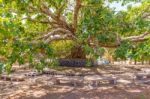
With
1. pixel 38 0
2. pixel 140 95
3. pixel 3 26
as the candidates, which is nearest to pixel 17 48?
pixel 3 26

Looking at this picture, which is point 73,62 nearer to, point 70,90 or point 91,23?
point 70,90

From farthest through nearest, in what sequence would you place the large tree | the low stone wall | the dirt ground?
the low stone wall → the dirt ground → the large tree

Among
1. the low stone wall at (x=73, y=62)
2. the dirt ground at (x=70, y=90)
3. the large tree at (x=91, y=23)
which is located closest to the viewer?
the large tree at (x=91, y=23)

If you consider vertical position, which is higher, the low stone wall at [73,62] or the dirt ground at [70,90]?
the low stone wall at [73,62]

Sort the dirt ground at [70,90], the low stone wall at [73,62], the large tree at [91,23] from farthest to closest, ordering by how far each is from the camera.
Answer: the low stone wall at [73,62]
the dirt ground at [70,90]
the large tree at [91,23]

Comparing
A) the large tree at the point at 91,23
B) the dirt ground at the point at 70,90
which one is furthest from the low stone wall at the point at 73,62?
the dirt ground at the point at 70,90

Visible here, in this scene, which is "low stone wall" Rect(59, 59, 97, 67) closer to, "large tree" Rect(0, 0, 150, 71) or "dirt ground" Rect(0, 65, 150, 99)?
"large tree" Rect(0, 0, 150, 71)

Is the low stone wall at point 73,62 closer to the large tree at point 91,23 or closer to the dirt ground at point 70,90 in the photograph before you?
the large tree at point 91,23

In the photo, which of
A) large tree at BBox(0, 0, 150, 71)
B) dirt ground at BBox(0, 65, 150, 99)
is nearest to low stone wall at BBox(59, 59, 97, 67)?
large tree at BBox(0, 0, 150, 71)

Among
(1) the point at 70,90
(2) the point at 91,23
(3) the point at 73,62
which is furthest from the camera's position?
(3) the point at 73,62

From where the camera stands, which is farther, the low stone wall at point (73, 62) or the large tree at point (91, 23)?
the low stone wall at point (73, 62)

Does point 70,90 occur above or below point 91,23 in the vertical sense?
below

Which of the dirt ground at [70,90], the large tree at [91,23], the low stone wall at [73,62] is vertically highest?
the large tree at [91,23]

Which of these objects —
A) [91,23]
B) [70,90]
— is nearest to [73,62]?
[70,90]
